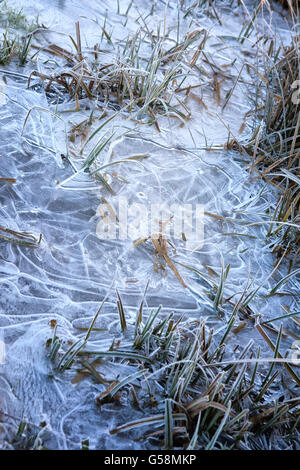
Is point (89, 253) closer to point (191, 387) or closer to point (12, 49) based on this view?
point (191, 387)

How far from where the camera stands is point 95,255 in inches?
59.3

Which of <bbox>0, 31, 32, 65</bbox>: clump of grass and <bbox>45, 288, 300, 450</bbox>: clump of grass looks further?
<bbox>0, 31, 32, 65</bbox>: clump of grass

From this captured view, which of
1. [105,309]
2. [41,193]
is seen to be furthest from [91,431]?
[41,193]

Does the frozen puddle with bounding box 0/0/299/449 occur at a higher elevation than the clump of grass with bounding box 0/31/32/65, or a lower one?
lower

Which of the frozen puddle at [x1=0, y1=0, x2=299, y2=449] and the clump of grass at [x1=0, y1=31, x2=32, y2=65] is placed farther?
the clump of grass at [x1=0, y1=31, x2=32, y2=65]

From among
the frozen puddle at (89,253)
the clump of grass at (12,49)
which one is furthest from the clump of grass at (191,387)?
the clump of grass at (12,49)

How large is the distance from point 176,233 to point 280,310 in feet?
1.41

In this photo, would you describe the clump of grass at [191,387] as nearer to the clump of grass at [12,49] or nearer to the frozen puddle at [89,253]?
the frozen puddle at [89,253]

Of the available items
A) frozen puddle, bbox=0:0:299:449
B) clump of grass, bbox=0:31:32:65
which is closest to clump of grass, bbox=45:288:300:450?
frozen puddle, bbox=0:0:299:449

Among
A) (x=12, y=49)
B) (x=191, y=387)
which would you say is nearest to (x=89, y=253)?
(x=191, y=387)

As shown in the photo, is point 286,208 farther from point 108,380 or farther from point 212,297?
point 108,380

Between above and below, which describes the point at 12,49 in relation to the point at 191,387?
above

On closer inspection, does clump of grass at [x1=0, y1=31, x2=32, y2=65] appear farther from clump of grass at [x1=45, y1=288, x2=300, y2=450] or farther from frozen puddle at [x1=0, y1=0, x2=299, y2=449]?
clump of grass at [x1=45, y1=288, x2=300, y2=450]

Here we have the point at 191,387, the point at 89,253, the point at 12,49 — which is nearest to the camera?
the point at 191,387
